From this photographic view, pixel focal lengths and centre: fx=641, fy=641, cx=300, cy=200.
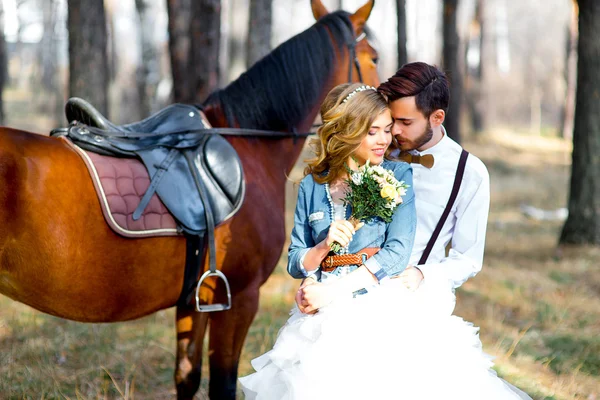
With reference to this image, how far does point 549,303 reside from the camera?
583 cm

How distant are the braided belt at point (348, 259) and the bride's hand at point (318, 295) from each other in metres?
0.10

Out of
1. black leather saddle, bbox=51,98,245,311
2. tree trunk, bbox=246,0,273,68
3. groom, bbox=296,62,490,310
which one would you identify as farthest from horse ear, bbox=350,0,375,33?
tree trunk, bbox=246,0,273,68

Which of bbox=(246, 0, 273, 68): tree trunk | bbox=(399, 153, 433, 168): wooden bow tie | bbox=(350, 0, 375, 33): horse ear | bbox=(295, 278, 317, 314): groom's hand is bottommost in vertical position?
bbox=(295, 278, 317, 314): groom's hand

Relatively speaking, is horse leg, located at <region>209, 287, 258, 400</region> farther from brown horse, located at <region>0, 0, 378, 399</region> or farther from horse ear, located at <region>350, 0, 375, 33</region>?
horse ear, located at <region>350, 0, 375, 33</region>

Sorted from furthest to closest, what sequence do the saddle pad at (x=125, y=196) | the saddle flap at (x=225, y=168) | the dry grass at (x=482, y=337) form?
the dry grass at (x=482, y=337), the saddle flap at (x=225, y=168), the saddle pad at (x=125, y=196)

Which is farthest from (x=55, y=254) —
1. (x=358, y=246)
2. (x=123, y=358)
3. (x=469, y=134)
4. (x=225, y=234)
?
(x=469, y=134)

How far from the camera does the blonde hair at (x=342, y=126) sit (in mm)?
2230

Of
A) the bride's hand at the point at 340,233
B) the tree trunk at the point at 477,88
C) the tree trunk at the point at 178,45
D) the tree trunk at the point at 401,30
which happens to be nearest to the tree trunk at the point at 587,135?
the tree trunk at the point at 401,30

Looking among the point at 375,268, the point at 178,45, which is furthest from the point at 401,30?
the point at 375,268

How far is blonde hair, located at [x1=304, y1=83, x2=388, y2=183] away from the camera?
2.23 meters

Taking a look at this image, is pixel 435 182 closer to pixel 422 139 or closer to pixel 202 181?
pixel 422 139

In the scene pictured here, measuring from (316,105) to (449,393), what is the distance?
2.07 meters

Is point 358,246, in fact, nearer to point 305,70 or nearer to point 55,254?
point 55,254

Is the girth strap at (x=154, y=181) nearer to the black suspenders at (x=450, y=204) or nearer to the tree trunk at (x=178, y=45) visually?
the black suspenders at (x=450, y=204)
